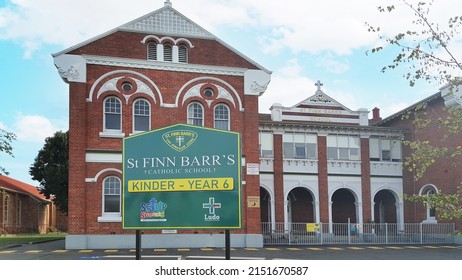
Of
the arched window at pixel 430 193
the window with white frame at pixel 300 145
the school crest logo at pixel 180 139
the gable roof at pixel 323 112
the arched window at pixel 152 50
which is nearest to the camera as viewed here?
the school crest logo at pixel 180 139

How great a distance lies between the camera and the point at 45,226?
55.0 meters

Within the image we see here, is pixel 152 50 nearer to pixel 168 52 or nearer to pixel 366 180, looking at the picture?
pixel 168 52

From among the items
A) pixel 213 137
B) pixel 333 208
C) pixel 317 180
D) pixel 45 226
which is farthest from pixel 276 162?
pixel 45 226

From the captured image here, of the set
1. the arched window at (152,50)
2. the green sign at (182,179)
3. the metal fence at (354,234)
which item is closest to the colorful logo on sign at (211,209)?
the green sign at (182,179)

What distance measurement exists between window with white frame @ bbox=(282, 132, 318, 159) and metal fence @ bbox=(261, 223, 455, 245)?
4.19 m

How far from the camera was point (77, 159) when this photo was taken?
22344 millimetres

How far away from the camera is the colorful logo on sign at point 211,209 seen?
38.8ft

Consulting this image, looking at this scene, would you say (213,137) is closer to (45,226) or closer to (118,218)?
(118,218)

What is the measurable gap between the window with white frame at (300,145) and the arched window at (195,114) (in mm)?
7995

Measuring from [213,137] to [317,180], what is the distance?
20.1m

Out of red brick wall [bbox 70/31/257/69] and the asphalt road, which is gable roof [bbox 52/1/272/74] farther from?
the asphalt road

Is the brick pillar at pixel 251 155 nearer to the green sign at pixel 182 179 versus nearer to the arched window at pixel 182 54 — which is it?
the arched window at pixel 182 54

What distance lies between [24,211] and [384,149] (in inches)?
1367

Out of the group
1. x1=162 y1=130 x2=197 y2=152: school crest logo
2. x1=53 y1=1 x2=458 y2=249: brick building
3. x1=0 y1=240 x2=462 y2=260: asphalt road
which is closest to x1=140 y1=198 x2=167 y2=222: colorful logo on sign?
x1=162 y1=130 x2=197 y2=152: school crest logo
